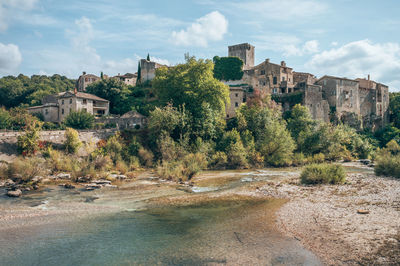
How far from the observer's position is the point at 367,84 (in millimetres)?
71625

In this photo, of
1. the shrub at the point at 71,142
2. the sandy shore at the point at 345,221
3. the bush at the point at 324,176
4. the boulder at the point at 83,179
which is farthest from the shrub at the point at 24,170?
the bush at the point at 324,176

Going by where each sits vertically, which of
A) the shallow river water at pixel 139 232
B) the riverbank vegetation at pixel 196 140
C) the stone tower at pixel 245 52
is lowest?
the shallow river water at pixel 139 232

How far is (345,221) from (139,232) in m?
9.01

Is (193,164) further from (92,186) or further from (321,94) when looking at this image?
(321,94)

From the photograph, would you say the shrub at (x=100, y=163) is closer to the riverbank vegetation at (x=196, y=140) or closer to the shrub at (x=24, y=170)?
the riverbank vegetation at (x=196, y=140)

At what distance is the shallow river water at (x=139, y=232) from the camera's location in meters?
9.14

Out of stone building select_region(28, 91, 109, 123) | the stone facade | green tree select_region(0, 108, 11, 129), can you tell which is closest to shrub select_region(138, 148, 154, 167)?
stone building select_region(28, 91, 109, 123)

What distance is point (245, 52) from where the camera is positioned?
265 ft

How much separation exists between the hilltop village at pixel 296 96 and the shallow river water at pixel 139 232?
36352 millimetres

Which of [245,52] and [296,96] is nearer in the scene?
[296,96]

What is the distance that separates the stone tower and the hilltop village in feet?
47.3

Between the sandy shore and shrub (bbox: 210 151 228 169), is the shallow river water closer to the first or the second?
the sandy shore

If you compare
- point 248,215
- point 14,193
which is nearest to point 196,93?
point 14,193

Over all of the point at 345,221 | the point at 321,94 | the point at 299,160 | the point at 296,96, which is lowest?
the point at 299,160
